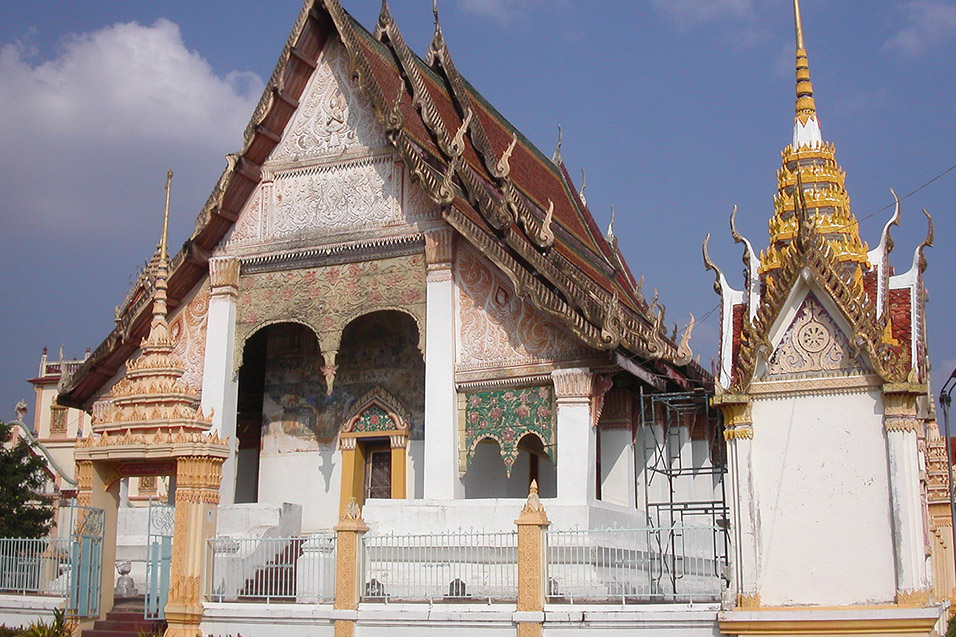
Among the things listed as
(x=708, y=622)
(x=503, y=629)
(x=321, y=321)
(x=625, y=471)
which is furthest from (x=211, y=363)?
(x=708, y=622)

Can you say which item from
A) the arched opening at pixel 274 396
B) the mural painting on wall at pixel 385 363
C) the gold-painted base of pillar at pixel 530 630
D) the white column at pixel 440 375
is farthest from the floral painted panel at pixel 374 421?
the gold-painted base of pillar at pixel 530 630

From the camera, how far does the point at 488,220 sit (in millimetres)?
11734

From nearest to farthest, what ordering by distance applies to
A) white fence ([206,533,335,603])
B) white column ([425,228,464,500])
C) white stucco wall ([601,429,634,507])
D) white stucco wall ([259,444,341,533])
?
A: white fence ([206,533,335,603]) < white column ([425,228,464,500]) < white stucco wall ([601,429,634,507]) < white stucco wall ([259,444,341,533])

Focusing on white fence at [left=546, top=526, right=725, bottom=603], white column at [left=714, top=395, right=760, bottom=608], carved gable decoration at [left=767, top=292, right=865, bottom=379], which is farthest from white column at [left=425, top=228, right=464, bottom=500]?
carved gable decoration at [left=767, top=292, right=865, bottom=379]

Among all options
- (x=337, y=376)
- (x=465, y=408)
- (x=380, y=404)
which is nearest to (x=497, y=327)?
(x=465, y=408)

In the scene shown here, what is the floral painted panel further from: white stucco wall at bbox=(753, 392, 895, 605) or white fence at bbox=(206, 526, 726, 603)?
white stucco wall at bbox=(753, 392, 895, 605)

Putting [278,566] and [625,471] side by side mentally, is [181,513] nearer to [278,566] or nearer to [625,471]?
[278,566]

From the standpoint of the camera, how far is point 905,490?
7.57 m

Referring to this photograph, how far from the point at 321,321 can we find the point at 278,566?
141 inches

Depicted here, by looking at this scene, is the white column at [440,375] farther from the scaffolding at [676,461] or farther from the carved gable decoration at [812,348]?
the carved gable decoration at [812,348]

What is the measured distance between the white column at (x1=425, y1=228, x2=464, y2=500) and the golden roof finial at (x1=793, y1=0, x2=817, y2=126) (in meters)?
3.97

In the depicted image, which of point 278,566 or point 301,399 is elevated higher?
point 301,399

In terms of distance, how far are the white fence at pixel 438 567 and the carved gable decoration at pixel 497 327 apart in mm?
1956

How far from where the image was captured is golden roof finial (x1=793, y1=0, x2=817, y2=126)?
374 inches
